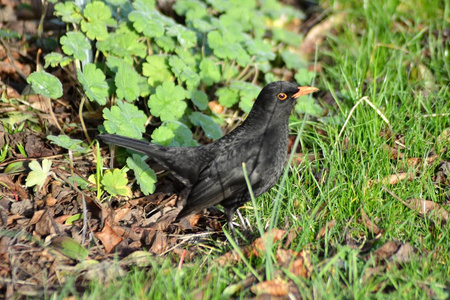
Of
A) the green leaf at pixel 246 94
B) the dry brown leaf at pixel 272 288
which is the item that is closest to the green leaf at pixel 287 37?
the green leaf at pixel 246 94

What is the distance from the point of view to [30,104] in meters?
4.59

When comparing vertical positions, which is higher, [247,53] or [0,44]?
[0,44]

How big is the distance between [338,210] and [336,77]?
7.35 ft

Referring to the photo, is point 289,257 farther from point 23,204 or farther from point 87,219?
point 23,204

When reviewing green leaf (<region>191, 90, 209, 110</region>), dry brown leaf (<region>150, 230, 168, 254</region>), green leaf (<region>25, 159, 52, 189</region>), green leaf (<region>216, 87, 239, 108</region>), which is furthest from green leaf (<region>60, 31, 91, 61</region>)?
dry brown leaf (<region>150, 230, 168, 254</region>)

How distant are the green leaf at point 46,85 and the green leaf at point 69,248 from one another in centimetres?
114

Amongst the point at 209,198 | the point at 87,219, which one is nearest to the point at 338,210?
the point at 209,198

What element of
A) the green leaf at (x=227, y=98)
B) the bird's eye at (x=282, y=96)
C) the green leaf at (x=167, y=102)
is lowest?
the green leaf at (x=227, y=98)

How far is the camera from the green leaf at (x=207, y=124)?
448 cm

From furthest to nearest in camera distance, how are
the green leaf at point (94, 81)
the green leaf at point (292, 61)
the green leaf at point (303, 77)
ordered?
Result: the green leaf at point (292, 61) → the green leaf at point (303, 77) → the green leaf at point (94, 81)

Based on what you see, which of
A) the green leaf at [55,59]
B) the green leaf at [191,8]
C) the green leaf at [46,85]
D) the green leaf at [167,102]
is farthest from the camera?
the green leaf at [191,8]

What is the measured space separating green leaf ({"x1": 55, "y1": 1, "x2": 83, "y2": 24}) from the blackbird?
1.08 metres

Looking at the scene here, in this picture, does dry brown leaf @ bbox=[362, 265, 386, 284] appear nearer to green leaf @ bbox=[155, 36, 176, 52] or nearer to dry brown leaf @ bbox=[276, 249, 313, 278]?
dry brown leaf @ bbox=[276, 249, 313, 278]

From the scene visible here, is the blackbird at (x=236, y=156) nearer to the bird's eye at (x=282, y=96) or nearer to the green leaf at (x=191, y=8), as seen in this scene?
the bird's eye at (x=282, y=96)
